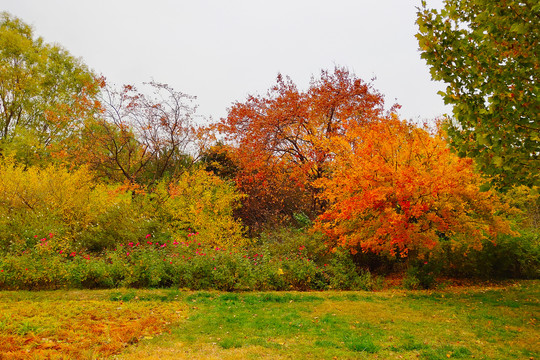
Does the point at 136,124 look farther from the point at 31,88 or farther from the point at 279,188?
the point at 31,88

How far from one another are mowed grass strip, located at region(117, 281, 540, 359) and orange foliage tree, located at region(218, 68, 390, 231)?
22.7 feet

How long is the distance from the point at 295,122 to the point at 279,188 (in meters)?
3.62

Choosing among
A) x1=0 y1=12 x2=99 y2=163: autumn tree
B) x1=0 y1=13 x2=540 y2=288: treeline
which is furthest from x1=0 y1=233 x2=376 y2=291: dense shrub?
x1=0 y1=12 x2=99 y2=163: autumn tree

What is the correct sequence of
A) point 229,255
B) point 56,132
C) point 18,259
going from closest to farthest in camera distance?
point 18,259 < point 229,255 < point 56,132

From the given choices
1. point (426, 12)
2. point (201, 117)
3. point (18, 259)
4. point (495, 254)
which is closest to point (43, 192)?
point (18, 259)

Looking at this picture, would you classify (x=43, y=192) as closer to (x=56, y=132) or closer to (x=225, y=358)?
(x=225, y=358)

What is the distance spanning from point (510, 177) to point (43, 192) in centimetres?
1360

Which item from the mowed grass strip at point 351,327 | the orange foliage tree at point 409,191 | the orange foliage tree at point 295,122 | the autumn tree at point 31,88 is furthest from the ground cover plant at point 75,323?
the autumn tree at point 31,88

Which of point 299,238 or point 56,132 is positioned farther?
point 56,132

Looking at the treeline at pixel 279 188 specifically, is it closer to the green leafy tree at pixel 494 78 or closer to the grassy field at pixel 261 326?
the grassy field at pixel 261 326

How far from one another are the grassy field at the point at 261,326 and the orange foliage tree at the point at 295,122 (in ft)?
23.7

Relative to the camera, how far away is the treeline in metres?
8.77

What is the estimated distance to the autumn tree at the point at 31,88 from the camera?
2128 cm

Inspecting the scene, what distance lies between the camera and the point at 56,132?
2355 centimetres
